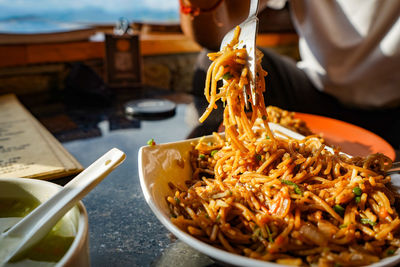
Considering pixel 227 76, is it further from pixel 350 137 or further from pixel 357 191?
pixel 350 137

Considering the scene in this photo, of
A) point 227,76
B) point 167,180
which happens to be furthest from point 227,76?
point 167,180

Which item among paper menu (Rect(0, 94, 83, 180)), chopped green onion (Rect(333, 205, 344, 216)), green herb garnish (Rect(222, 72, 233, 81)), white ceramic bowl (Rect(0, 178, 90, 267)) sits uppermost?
green herb garnish (Rect(222, 72, 233, 81))

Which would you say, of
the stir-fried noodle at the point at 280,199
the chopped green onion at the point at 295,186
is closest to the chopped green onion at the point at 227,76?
the stir-fried noodle at the point at 280,199

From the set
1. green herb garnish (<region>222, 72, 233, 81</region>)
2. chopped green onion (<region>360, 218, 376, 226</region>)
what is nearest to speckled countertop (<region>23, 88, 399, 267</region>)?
chopped green onion (<region>360, 218, 376, 226</region>)

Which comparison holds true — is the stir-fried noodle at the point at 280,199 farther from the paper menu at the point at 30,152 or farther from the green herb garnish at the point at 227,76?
the paper menu at the point at 30,152

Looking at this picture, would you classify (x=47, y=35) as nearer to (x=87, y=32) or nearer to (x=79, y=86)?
(x=87, y=32)

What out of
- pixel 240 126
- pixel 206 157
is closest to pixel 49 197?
pixel 206 157

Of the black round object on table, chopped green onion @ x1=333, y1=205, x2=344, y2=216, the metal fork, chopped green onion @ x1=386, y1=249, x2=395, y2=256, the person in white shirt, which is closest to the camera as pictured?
chopped green onion @ x1=386, y1=249, x2=395, y2=256

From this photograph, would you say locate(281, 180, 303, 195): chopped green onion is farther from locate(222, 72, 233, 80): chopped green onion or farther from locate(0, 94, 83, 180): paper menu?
locate(0, 94, 83, 180): paper menu
